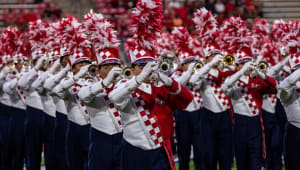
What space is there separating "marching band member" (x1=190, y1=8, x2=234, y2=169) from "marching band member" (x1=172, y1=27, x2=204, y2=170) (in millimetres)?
476

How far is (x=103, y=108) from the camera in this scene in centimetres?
598

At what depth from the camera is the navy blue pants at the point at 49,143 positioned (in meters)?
7.88

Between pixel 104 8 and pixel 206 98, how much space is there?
10029mm

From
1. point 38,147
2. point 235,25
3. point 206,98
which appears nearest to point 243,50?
point 235,25

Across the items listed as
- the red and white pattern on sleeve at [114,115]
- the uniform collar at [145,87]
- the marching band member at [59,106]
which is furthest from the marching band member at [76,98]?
the uniform collar at [145,87]

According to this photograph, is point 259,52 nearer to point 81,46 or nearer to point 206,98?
point 206,98

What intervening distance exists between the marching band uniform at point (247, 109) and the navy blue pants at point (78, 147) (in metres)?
2.02

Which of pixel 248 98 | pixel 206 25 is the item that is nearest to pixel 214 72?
pixel 206 25

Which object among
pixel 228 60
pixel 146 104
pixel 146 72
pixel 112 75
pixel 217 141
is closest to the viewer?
pixel 146 72

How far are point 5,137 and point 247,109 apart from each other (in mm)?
4533

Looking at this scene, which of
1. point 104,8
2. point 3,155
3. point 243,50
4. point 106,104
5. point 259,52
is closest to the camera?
point 106,104

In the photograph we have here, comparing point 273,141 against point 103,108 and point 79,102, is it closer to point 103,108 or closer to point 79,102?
point 79,102

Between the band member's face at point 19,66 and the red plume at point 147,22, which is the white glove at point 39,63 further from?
the red plume at point 147,22

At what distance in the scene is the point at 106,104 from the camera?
6.00 meters
